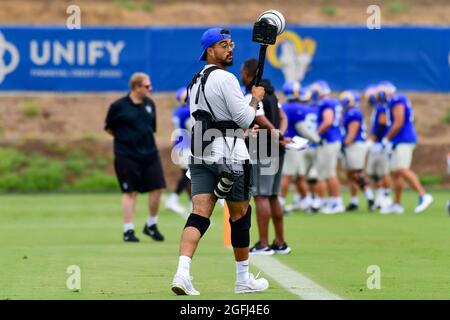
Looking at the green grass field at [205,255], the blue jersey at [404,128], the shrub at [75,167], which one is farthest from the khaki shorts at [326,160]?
the shrub at [75,167]

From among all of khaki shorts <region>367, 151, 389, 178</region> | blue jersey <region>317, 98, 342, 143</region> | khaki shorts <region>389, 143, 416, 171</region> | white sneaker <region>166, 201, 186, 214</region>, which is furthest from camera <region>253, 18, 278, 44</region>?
khaki shorts <region>367, 151, 389, 178</region>

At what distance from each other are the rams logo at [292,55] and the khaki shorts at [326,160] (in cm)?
728

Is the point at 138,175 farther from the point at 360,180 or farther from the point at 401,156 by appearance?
the point at 360,180

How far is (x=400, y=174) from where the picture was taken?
22.3 meters

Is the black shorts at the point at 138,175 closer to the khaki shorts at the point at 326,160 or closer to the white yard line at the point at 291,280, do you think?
the white yard line at the point at 291,280

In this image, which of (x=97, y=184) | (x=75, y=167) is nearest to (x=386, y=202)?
(x=97, y=184)

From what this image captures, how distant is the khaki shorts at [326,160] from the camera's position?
23.2 meters

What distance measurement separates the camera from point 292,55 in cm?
3052

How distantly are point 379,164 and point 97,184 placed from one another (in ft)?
28.3

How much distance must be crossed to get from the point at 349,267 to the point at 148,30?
18.1 metres

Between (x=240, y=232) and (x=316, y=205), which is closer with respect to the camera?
(x=240, y=232)
